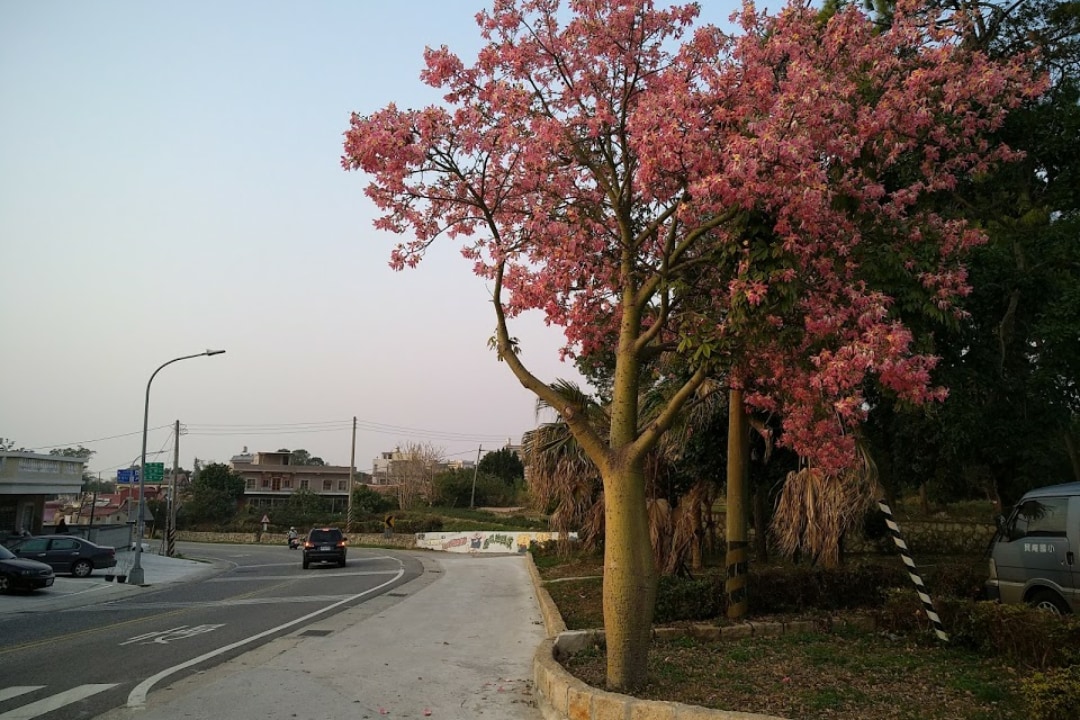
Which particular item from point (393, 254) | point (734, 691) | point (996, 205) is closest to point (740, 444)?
point (734, 691)

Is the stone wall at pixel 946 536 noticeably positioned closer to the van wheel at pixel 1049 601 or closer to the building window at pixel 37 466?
the van wheel at pixel 1049 601

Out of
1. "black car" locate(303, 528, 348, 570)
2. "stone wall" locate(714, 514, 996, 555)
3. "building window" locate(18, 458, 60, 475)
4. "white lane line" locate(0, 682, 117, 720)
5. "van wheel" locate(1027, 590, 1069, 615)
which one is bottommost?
"black car" locate(303, 528, 348, 570)

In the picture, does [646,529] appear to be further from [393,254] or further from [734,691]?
[393,254]

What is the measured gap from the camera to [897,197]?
8125mm

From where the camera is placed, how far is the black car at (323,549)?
30.5 metres

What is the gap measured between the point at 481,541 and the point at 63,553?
896 inches

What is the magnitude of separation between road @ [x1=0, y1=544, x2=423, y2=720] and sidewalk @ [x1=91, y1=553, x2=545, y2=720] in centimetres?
43

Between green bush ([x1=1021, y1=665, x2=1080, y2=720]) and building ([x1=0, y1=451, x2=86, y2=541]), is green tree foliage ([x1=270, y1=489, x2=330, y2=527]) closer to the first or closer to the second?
building ([x1=0, y1=451, x2=86, y2=541])

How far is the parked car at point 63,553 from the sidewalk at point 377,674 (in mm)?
17041

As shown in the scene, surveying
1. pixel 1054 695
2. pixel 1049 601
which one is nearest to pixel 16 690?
pixel 1054 695

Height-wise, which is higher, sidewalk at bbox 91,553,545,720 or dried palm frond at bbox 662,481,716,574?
dried palm frond at bbox 662,481,716,574

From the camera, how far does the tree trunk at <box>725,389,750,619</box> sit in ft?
35.1

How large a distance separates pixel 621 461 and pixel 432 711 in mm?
3114

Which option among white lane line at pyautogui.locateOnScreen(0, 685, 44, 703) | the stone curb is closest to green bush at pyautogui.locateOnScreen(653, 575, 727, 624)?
the stone curb
